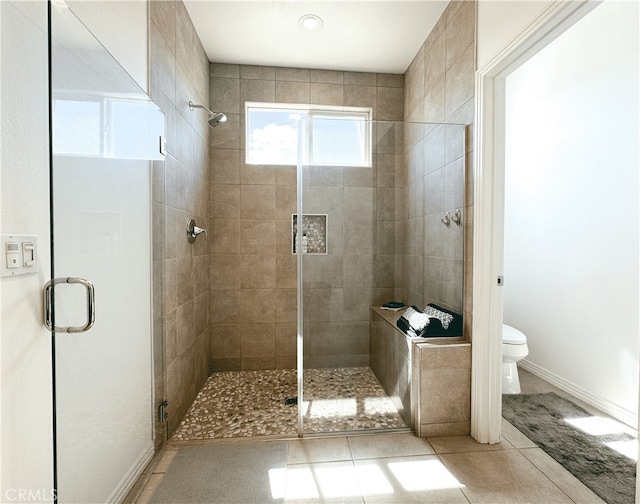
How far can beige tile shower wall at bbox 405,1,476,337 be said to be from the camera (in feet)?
6.59

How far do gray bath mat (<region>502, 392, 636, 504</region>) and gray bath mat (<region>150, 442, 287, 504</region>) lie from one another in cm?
145

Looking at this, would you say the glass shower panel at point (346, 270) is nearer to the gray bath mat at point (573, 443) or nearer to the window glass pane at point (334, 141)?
the window glass pane at point (334, 141)

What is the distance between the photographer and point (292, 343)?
307cm

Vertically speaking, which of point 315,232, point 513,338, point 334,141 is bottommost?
point 513,338

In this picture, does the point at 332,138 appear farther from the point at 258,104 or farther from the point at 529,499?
the point at 529,499

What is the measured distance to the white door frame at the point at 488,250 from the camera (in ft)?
6.05

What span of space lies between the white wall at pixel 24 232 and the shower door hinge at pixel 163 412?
2.58 feet

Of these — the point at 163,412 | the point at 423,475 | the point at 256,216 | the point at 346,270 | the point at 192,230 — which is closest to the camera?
the point at 423,475

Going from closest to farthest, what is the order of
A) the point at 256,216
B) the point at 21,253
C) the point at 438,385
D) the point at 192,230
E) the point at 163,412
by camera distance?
the point at 21,253
the point at 163,412
the point at 438,385
the point at 192,230
the point at 256,216

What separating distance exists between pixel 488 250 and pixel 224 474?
1.82m

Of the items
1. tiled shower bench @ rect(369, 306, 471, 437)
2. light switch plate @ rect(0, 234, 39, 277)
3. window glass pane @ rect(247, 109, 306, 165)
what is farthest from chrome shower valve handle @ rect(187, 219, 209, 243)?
tiled shower bench @ rect(369, 306, 471, 437)

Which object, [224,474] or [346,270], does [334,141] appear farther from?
[224,474]

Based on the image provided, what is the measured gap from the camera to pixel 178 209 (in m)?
Answer: 2.12

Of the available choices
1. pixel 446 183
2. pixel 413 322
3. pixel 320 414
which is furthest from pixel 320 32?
pixel 320 414
